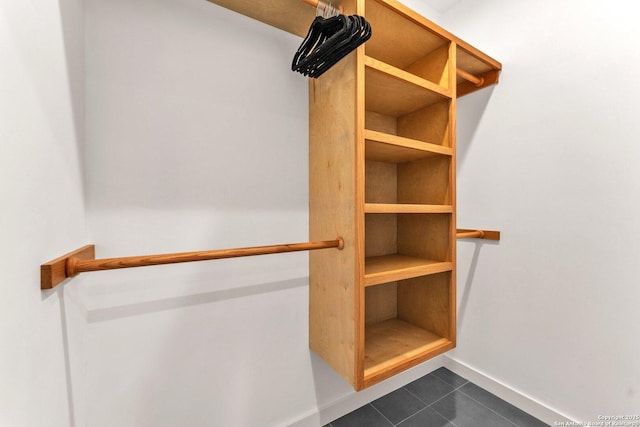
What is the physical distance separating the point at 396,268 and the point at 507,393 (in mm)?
1118

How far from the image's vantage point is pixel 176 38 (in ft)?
Result: 3.05

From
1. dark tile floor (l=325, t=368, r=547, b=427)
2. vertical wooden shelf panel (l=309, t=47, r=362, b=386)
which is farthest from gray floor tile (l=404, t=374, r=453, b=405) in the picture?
vertical wooden shelf panel (l=309, t=47, r=362, b=386)

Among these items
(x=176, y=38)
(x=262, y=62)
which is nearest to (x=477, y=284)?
(x=262, y=62)

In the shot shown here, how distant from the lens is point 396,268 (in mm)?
1143

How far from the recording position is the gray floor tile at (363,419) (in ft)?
4.24

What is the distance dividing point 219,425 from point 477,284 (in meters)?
1.61

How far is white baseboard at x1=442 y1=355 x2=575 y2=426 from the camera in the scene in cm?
128

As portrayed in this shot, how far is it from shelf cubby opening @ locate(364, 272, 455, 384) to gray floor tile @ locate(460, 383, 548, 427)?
62 cm

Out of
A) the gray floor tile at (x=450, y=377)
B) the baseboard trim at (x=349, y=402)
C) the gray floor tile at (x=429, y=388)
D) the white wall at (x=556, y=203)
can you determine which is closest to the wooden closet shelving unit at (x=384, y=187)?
the white wall at (x=556, y=203)

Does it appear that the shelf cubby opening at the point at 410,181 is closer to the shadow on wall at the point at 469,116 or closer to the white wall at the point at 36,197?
the shadow on wall at the point at 469,116

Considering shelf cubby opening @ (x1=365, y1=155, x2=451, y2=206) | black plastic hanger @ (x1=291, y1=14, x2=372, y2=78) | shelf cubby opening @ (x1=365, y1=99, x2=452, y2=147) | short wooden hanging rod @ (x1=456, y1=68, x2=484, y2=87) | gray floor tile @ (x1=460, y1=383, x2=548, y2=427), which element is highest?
short wooden hanging rod @ (x1=456, y1=68, x2=484, y2=87)

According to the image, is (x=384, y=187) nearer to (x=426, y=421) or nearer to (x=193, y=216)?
(x=193, y=216)

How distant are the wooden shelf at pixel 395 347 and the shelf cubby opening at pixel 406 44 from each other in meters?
1.25

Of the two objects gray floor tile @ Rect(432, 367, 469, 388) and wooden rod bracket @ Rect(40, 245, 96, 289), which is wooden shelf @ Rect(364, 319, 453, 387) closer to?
gray floor tile @ Rect(432, 367, 469, 388)
